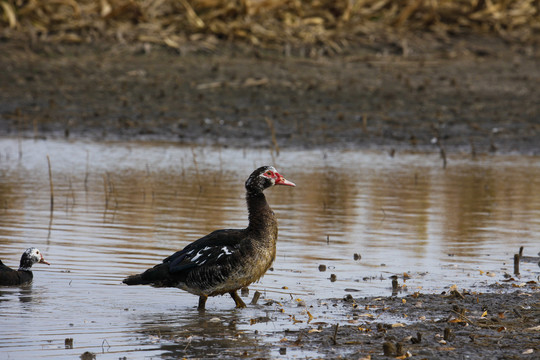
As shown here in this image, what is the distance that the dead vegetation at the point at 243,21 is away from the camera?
2334 cm

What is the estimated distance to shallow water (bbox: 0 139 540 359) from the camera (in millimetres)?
8469

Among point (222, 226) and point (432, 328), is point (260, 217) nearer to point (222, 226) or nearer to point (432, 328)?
point (432, 328)

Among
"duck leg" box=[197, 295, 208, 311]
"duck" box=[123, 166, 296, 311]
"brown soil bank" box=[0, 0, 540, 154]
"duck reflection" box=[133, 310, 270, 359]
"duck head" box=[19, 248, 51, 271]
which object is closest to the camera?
"duck reflection" box=[133, 310, 270, 359]

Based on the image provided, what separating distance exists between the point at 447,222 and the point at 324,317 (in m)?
5.25

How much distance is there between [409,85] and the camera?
2244 cm

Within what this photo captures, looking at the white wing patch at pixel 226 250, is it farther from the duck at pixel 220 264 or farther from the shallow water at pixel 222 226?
the shallow water at pixel 222 226

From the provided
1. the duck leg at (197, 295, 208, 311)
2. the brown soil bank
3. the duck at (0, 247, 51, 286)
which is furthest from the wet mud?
the brown soil bank

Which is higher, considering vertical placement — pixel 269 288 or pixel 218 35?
pixel 218 35

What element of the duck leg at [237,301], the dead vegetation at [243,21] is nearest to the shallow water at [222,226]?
the duck leg at [237,301]

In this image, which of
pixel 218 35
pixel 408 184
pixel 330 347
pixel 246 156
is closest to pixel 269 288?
pixel 330 347

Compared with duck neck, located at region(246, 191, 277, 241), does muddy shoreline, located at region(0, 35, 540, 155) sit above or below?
above

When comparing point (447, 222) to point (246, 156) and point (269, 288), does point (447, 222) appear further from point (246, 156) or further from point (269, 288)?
point (246, 156)

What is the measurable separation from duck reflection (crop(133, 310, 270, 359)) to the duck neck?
0.89m

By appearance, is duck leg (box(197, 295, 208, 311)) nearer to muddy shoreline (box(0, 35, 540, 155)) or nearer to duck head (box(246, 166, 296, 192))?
duck head (box(246, 166, 296, 192))
